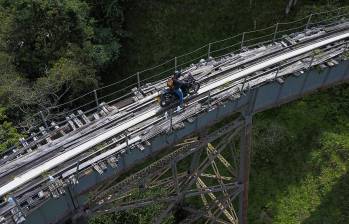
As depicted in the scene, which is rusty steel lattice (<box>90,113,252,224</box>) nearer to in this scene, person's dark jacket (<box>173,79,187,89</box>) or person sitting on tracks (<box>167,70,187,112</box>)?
person sitting on tracks (<box>167,70,187,112</box>)

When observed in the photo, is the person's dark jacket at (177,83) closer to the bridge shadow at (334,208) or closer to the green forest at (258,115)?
the green forest at (258,115)

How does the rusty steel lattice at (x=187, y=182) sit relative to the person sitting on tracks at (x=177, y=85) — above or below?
below

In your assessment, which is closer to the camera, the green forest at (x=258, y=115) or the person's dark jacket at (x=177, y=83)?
the person's dark jacket at (x=177, y=83)

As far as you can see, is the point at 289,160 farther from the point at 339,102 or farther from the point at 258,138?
the point at 339,102

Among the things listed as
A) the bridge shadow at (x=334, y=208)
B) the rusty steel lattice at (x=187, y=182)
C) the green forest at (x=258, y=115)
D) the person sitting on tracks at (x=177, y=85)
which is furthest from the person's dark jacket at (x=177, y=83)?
the bridge shadow at (x=334, y=208)

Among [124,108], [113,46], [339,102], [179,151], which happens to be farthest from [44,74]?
[339,102]

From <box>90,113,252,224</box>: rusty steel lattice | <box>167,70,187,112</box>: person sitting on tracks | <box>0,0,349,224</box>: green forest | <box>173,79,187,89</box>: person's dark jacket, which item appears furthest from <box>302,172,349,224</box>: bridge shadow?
<box>173,79,187,89</box>: person's dark jacket

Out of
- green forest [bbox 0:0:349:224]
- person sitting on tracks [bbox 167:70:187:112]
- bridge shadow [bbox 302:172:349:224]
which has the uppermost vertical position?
person sitting on tracks [bbox 167:70:187:112]
